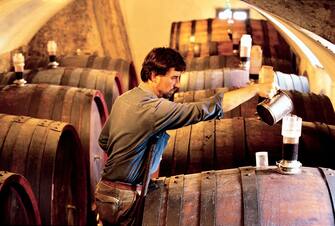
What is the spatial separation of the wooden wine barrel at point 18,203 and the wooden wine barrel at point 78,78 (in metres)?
2.26

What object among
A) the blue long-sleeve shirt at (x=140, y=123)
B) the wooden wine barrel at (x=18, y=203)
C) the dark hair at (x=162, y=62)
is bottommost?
the wooden wine barrel at (x=18, y=203)

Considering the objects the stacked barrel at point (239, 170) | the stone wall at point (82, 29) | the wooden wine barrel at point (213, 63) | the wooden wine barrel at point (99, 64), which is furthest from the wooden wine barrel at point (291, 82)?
the stone wall at point (82, 29)

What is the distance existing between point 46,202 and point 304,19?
1953 mm

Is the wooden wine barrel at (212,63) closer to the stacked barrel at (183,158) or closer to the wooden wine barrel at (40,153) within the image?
the stacked barrel at (183,158)

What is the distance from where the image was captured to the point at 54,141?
3.50m

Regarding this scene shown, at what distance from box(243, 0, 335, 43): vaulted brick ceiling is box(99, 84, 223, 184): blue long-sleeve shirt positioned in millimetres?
432

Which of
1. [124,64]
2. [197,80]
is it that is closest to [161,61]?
[197,80]

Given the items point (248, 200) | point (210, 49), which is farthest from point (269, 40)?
point (248, 200)

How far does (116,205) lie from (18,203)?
2.28 feet

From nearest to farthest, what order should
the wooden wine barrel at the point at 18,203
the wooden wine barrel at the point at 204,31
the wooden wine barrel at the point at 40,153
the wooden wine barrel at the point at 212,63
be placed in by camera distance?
the wooden wine barrel at the point at 18,203 → the wooden wine barrel at the point at 40,153 → the wooden wine barrel at the point at 212,63 → the wooden wine barrel at the point at 204,31

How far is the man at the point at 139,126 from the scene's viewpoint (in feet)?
8.03

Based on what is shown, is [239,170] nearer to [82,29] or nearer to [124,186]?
[124,186]

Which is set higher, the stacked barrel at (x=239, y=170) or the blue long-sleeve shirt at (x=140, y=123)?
the blue long-sleeve shirt at (x=140, y=123)

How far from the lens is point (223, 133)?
330cm
